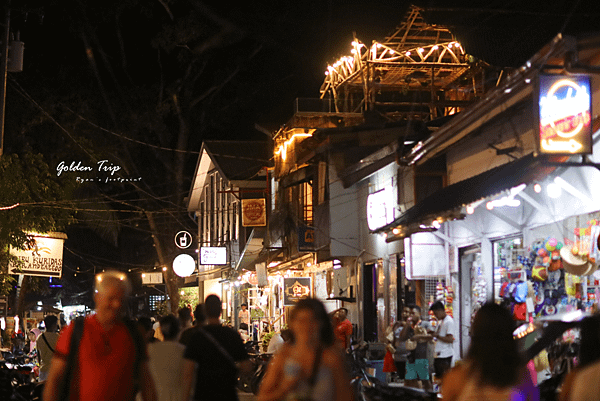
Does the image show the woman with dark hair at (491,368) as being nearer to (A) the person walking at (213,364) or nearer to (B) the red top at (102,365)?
(B) the red top at (102,365)

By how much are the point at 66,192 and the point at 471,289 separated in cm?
1768

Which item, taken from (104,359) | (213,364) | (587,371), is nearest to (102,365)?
(104,359)

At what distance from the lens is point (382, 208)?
18.7 m

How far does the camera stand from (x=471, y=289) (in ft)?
51.5

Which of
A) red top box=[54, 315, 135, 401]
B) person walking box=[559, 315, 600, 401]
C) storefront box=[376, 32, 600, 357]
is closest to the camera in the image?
person walking box=[559, 315, 600, 401]

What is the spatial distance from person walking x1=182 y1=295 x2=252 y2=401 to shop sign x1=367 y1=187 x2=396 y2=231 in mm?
11716

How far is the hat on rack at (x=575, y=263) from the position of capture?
10703 mm

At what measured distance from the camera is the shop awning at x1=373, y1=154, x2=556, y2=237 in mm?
10055

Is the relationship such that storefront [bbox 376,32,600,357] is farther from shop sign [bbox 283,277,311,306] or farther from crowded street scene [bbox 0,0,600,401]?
shop sign [bbox 283,277,311,306]

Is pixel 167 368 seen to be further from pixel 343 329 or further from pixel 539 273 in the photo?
pixel 343 329

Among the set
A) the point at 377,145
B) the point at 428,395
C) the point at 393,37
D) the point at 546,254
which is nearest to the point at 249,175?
the point at 377,145

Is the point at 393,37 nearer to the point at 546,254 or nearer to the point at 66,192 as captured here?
the point at 546,254

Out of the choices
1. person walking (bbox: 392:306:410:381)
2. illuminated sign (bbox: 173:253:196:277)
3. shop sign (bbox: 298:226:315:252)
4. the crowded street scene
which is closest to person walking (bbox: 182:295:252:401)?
the crowded street scene

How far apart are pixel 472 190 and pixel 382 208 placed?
6562 millimetres
